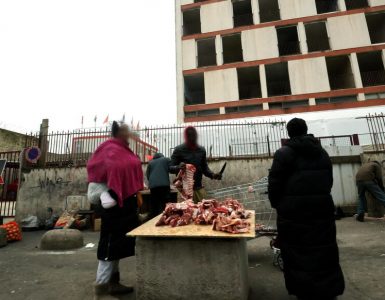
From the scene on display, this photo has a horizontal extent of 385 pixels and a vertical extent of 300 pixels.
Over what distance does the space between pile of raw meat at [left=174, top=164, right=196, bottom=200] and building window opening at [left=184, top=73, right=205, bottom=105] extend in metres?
Result: 21.2

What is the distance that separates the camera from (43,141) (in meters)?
12.0

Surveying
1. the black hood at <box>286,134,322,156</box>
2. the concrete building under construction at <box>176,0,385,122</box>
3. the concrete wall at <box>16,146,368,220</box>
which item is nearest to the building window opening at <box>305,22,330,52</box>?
the concrete building under construction at <box>176,0,385,122</box>

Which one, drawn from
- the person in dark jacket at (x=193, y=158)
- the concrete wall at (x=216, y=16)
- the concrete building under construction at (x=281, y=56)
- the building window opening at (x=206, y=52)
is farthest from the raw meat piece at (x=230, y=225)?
the concrete wall at (x=216, y=16)

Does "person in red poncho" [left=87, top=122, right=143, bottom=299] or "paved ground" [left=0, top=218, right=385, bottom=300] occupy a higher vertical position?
"person in red poncho" [left=87, top=122, right=143, bottom=299]

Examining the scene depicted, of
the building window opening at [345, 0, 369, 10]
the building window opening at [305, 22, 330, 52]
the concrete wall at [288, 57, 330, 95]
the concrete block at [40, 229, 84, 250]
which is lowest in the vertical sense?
the concrete block at [40, 229, 84, 250]

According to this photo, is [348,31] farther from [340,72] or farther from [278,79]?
[278,79]

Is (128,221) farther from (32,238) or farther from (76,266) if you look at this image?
(32,238)

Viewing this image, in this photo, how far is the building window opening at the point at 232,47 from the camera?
25712mm

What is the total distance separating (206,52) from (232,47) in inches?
104

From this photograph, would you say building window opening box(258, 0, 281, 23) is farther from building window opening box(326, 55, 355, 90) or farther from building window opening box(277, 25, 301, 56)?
building window opening box(326, 55, 355, 90)

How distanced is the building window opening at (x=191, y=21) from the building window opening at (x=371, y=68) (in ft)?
50.7

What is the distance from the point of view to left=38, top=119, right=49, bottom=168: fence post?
11.7m

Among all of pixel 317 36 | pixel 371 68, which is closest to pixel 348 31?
pixel 317 36

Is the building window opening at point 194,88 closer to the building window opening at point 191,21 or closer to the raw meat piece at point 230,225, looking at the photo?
the building window opening at point 191,21
